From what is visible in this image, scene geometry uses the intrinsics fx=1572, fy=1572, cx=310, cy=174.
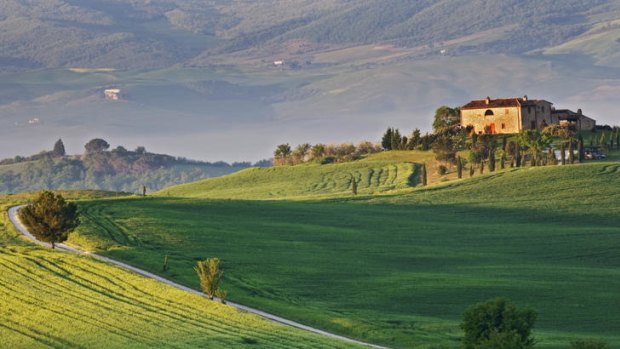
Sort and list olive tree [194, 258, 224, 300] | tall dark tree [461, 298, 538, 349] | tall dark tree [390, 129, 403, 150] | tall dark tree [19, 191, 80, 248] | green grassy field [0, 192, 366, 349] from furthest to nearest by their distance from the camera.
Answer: tall dark tree [390, 129, 403, 150] → tall dark tree [19, 191, 80, 248] → olive tree [194, 258, 224, 300] → green grassy field [0, 192, 366, 349] → tall dark tree [461, 298, 538, 349]

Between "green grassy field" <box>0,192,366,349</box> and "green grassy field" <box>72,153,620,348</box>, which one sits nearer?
"green grassy field" <box>0,192,366,349</box>

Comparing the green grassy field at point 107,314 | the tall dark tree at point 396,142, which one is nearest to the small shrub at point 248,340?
the green grassy field at point 107,314

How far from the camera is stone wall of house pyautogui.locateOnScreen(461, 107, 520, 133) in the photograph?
562 ft

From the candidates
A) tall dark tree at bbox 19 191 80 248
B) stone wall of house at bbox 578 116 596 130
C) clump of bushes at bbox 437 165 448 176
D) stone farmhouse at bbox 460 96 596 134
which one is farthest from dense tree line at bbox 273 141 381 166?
tall dark tree at bbox 19 191 80 248

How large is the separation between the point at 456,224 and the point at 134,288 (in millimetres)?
43451

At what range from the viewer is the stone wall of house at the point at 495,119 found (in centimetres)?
17125

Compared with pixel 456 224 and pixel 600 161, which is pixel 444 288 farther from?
pixel 600 161

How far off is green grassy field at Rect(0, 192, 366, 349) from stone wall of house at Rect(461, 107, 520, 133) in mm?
96799

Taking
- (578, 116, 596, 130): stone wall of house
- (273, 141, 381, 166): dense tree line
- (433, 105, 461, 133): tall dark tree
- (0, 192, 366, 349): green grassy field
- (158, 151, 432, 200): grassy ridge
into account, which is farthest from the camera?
(273, 141, 381, 166): dense tree line

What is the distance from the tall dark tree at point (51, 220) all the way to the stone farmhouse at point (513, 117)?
89.6 m

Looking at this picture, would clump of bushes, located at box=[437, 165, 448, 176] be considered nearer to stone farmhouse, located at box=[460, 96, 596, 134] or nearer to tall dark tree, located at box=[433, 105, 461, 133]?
stone farmhouse, located at box=[460, 96, 596, 134]

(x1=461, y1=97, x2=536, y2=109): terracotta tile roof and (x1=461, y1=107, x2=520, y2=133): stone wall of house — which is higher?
(x1=461, y1=97, x2=536, y2=109): terracotta tile roof

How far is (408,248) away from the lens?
318 ft

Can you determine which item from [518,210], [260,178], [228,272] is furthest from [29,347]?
[260,178]
